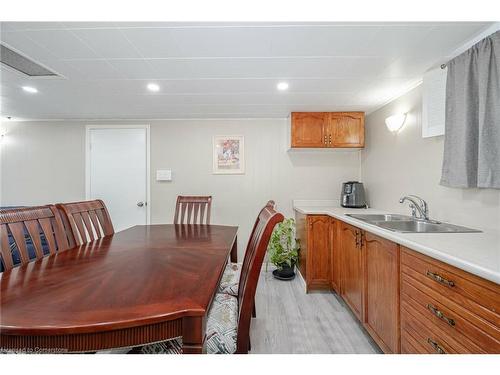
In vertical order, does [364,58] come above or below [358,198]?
above

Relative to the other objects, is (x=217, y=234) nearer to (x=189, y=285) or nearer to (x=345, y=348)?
(x=189, y=285)

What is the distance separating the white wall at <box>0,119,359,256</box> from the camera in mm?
3490

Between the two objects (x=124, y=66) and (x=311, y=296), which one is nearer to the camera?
(x=124, y=66)

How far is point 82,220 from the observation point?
6.04 ft

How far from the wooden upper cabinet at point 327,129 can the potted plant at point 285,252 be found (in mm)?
1119

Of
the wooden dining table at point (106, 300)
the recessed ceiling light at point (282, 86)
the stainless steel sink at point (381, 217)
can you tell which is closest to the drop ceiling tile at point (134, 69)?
the recessed ceiling light at point (282, 86)

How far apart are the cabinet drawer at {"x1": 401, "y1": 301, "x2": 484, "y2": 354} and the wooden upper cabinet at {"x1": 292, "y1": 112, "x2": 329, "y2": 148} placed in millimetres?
2141

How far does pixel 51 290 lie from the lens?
2.94 feet

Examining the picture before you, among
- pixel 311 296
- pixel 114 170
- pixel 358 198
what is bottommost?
pixel 311 296

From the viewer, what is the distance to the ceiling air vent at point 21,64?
174 centimetres

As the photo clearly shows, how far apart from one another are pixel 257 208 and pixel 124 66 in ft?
7.51

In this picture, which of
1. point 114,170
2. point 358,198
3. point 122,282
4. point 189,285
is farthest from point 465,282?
point 114,170

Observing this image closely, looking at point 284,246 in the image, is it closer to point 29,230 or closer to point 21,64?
point 29,230

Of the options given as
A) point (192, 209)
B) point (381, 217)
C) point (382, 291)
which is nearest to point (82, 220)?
point (192, 209)
